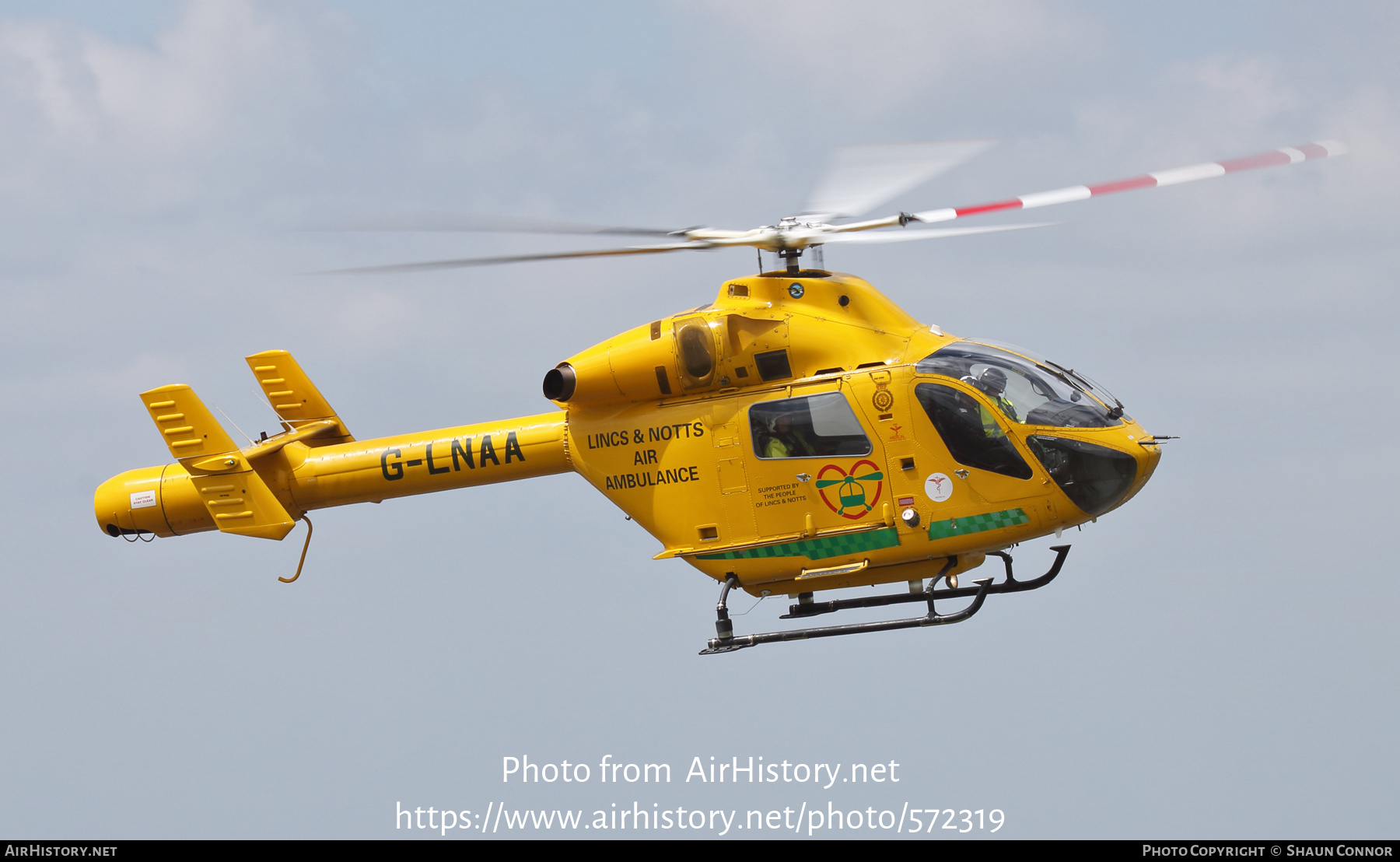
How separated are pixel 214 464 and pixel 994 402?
954 centimetres

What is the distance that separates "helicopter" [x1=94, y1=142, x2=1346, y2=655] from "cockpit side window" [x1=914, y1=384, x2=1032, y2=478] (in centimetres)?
2

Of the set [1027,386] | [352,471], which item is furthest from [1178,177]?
[352,471]

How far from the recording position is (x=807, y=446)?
16.5 metres

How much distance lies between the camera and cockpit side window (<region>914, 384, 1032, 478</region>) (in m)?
15.9

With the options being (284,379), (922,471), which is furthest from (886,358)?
(284,379)

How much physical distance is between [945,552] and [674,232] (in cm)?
442

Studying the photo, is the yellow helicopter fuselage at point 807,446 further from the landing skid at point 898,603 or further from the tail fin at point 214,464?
the tail fin at point 214,464

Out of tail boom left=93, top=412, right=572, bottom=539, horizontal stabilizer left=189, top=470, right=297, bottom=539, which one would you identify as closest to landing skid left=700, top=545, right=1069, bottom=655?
tail boom left=93, top=412, right=572, bottom=539

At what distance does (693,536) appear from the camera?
17.1 m

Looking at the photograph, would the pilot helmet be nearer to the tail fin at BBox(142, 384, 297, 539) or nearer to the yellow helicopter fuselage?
the yellow helicopter fuselage

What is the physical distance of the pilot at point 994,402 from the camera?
15891mm

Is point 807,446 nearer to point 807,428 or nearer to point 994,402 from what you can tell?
point 807,428

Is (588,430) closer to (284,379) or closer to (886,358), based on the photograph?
(886,358)

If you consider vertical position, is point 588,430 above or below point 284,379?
below
